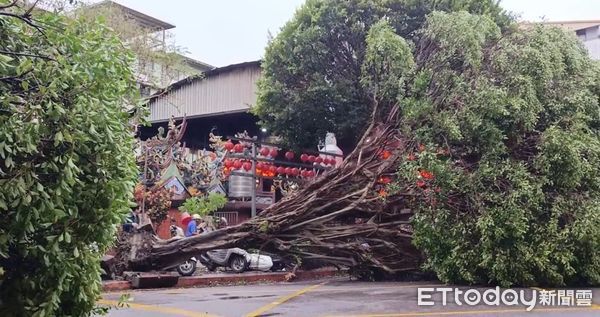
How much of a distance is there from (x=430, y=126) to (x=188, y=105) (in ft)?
40.4

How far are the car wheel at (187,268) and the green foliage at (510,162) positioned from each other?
5.16 m

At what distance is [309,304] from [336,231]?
3568 millimetres

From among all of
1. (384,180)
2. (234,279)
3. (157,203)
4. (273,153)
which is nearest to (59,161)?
(384,180)

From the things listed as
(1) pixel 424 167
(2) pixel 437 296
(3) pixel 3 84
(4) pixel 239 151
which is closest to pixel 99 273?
(3) pixel 3 84

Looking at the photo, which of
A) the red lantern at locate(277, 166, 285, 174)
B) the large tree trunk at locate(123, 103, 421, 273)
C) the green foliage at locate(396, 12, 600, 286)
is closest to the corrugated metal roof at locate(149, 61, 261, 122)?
the red lantern at locate(277, 166, 285, 174)

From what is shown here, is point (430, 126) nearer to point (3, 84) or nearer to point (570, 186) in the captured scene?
point (570, 186)

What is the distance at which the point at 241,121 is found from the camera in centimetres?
2231

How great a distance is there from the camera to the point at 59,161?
3.51 m

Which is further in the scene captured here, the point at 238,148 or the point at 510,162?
the point at 238,148

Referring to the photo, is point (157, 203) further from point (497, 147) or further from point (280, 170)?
point (497, 147)

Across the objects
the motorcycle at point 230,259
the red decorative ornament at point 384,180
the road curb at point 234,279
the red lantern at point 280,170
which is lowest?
the road curb at point 234,279

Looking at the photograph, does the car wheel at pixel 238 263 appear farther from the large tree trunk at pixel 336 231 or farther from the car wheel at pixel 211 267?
the large tree trunk at pixel 336 231

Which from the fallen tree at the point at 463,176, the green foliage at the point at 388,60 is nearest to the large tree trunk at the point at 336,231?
the fallen tree at the point at 463,176

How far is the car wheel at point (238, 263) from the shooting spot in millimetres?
13922
